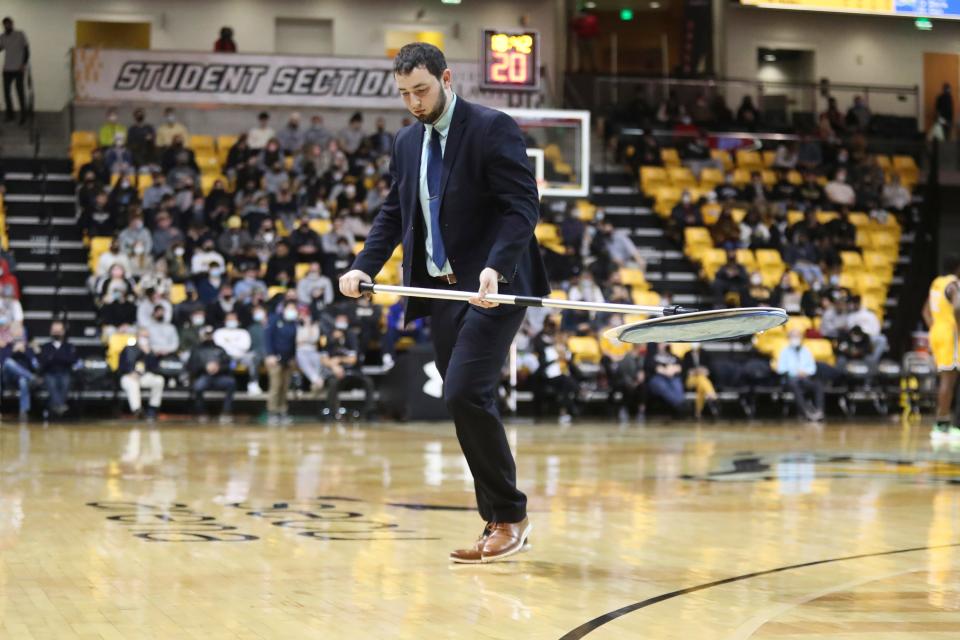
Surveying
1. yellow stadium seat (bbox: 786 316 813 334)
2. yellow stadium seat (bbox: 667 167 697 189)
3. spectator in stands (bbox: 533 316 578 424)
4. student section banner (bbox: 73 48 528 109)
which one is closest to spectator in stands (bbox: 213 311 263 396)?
spectator in stands (bbox: 533 316 578 424)

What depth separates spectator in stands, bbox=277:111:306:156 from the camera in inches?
974

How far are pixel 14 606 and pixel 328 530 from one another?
7.53 feet

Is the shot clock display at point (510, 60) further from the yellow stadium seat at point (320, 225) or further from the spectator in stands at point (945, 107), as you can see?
the spectator in stands at point (945, 107)

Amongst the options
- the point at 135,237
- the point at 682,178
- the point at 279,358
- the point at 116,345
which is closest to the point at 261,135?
the point at 135,237

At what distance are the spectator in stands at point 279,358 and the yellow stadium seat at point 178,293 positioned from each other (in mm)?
2010

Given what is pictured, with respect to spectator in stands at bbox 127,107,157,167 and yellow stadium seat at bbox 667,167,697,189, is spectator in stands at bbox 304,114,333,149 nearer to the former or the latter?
spectator in stands at bbox 127,107,157,167

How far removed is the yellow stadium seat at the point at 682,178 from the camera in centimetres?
2600

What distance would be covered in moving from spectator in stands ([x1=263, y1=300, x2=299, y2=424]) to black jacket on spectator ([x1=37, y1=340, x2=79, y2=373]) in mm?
2575

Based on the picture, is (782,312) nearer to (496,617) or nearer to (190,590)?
(496,617)

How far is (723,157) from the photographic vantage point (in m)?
26.5

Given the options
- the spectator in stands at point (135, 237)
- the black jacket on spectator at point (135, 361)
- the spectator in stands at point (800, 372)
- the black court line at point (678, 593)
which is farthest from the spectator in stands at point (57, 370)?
the black court line at point (678, 593)

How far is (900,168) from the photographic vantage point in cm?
2734

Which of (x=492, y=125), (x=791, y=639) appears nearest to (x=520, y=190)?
(x=492, y=125)

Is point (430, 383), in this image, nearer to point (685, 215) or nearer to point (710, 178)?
point (685, 215)
